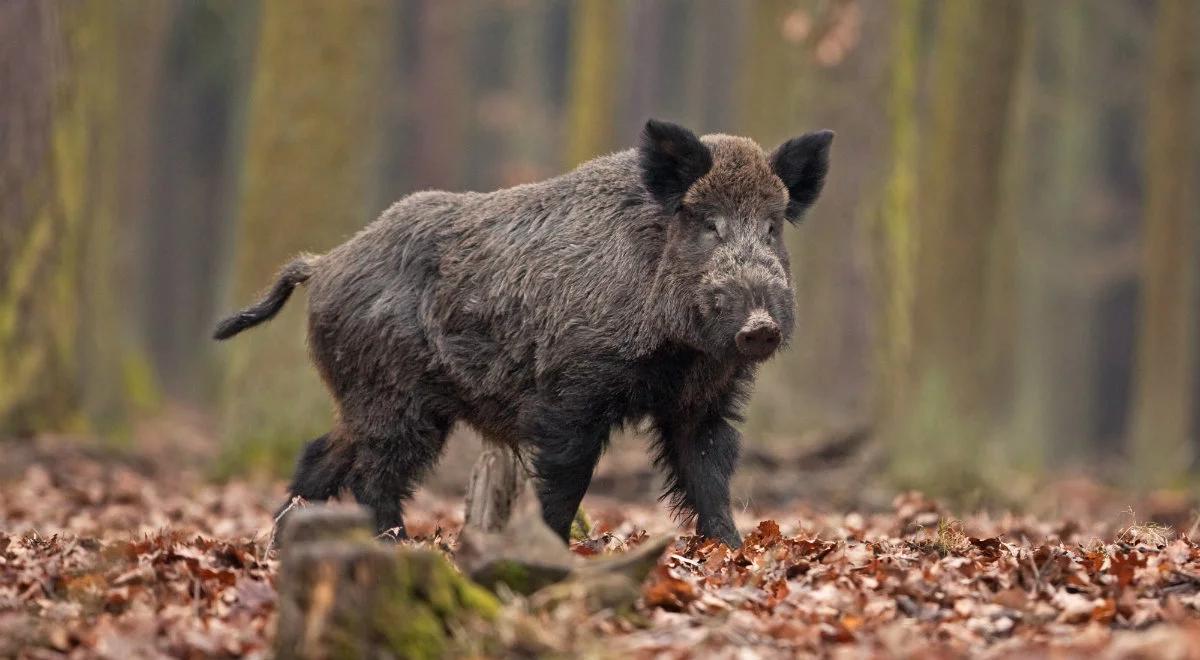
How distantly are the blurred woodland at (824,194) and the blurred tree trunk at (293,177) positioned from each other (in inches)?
1.0

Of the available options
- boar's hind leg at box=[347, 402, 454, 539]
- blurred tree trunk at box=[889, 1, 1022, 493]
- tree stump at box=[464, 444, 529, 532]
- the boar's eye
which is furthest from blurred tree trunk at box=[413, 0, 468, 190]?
the boar's eye

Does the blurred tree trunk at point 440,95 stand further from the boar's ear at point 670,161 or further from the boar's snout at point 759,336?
the boar's snout at point 759,336

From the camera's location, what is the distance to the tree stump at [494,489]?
7695 mm

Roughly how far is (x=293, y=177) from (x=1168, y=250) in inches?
452

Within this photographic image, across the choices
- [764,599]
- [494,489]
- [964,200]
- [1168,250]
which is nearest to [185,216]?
[1168,250]

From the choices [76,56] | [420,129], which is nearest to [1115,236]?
[420,129]

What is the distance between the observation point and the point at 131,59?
2345cm

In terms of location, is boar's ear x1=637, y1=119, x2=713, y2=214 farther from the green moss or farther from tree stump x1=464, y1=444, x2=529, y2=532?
the green moss

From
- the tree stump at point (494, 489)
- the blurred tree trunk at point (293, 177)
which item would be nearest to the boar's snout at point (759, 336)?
the tree stump at point (494, 489)

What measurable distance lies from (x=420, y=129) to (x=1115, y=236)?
15.8 meters

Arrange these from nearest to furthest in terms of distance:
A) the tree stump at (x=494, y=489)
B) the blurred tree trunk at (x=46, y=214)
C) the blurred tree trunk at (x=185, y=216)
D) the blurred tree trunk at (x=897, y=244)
Answer: the tree stump at (x=494, y=489) < the blurred tree trunk at (x=46, y=214) < the blurred tree trunk at (x=897, y=244) < the blurred tree trunk at (x=185, y=216)

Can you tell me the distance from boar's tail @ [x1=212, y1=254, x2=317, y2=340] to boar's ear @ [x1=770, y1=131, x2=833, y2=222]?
9.52 feet

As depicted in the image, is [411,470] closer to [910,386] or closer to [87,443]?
[87,443]

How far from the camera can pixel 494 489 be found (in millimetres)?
7812
